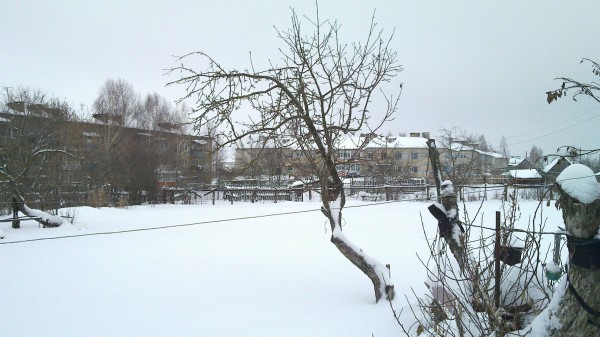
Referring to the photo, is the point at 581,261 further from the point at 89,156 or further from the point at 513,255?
the point at 89,156

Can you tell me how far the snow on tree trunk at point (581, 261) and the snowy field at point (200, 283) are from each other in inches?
55.9

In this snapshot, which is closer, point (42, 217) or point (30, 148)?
point (42, 217)

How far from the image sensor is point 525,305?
2.63m

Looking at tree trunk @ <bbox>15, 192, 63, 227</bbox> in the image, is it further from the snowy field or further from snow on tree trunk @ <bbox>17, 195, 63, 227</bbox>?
the snowy field

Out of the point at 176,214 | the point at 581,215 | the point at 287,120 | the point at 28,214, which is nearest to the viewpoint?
the point at 581,215

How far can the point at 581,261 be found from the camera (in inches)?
65.7

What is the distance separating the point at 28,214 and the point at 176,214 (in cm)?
529

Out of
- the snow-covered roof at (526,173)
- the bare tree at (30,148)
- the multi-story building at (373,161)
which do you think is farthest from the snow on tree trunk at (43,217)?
the snow-covered roof at (526,173)

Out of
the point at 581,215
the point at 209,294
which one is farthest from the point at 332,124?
the point at 581,215

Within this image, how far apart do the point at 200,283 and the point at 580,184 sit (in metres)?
5.65

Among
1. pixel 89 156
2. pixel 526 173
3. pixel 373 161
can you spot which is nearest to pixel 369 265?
pixel 373 161

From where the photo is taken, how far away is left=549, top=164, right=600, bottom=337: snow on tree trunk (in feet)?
5.34

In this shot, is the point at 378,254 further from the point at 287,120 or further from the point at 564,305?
the point at 564,305

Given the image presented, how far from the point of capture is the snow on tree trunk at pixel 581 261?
163cm
